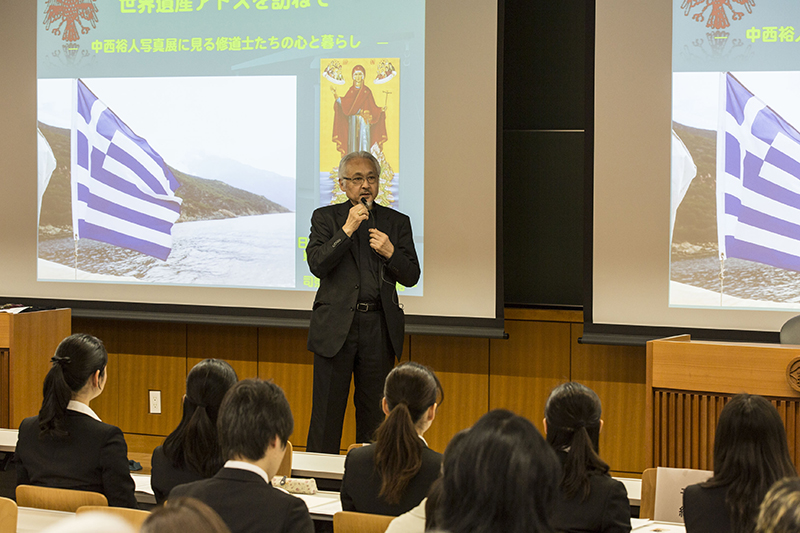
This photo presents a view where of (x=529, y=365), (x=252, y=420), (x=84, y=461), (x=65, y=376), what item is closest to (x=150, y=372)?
(x=529, y=365)

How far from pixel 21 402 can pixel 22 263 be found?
1.28 m

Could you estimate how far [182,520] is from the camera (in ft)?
2.56

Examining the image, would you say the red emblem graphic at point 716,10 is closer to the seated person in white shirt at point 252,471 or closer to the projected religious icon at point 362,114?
the projected religious icon at point 362,114

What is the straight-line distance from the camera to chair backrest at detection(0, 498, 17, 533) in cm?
164

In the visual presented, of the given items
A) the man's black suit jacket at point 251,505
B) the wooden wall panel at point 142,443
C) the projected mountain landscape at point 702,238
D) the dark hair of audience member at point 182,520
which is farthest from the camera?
the wooden wall panel at point 142,443

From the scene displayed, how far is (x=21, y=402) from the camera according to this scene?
3.78 metres

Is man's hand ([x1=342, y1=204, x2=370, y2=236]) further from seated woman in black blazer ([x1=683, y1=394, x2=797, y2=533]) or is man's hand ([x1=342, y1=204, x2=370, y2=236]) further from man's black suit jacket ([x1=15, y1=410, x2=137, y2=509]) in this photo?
seated woman in black blazer ([x1=683, y1=394, x2=797, y2=533])

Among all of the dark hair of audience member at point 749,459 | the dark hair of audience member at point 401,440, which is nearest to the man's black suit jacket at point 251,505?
the dark hair of audience member at point 401,440

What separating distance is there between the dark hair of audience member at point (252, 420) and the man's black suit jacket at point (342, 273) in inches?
63.0

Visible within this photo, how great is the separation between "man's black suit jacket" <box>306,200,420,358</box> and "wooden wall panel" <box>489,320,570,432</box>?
3.44 feet

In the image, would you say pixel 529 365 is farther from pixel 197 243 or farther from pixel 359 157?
pixel 197 243

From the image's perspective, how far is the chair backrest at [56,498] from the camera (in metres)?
1.84

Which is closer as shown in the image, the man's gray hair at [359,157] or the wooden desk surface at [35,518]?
the wooden desk surface at [35,518]

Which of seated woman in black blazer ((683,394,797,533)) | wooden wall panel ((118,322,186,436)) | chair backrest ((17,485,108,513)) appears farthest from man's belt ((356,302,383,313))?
seated woman in black blazer ((683,394,797,533))
